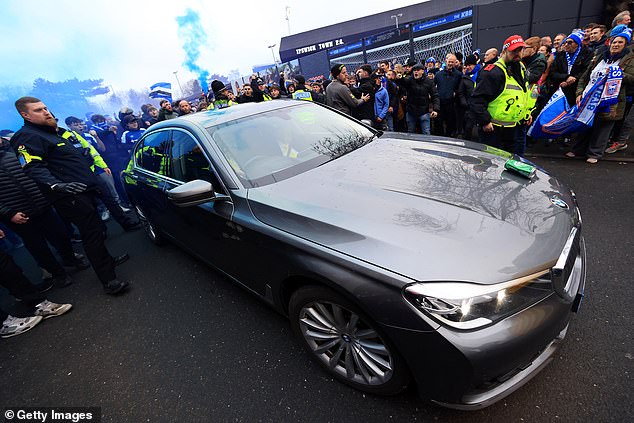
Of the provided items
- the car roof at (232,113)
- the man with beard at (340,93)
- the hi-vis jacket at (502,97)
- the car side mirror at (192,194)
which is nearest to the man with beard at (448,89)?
the man with beard at (340,93)

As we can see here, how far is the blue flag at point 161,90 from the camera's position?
1156 centimetres

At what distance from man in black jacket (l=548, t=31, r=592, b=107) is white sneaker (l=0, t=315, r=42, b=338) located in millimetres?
7856

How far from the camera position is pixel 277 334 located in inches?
91.3

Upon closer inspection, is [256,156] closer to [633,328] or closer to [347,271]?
[347,271]

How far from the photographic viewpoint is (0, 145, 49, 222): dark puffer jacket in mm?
3027

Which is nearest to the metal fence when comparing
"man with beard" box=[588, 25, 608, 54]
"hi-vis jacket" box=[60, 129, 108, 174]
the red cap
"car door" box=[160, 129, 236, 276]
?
"man with beard" box=[588, 25, 608, 54]

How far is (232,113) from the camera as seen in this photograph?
2686 mm

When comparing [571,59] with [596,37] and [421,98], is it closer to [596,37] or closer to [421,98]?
[596,37]

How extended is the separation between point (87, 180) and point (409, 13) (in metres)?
41.3

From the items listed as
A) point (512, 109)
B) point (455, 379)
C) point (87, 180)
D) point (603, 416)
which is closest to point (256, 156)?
point (455, 379)

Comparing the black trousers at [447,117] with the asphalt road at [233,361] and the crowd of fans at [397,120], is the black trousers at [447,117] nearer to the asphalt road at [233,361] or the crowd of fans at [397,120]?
the crowd of fans at [397,120]

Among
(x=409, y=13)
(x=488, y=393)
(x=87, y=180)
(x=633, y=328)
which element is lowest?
(x=633, y=328)

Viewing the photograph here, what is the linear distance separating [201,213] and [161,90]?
39.0 feet

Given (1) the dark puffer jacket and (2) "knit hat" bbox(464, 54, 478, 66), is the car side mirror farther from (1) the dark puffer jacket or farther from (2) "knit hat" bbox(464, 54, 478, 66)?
(2) "knit hat" bbox(464, 54, 478, 66)
